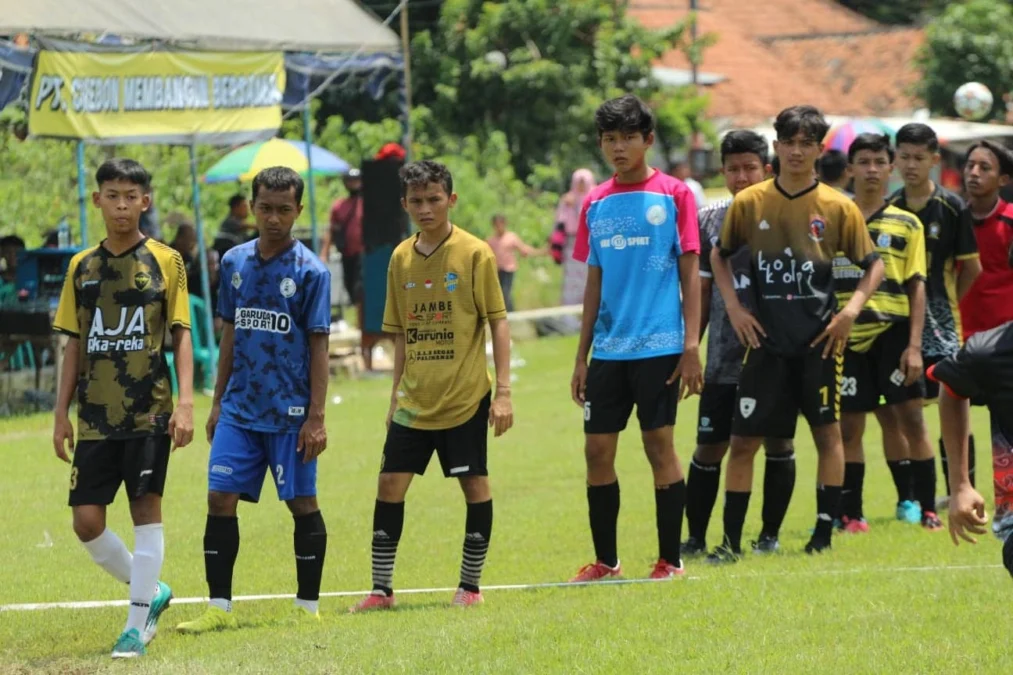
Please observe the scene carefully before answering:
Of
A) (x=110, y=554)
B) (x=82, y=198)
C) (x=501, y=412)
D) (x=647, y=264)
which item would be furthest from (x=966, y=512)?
(x=82, y=198)

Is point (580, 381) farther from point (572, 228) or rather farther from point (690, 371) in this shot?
point (572, 228)

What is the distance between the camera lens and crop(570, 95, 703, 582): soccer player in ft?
25.9

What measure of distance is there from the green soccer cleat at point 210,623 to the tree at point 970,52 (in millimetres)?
38989

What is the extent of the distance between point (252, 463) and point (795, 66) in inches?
1932

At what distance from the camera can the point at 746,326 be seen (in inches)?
327

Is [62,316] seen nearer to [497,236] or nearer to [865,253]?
[865,253]

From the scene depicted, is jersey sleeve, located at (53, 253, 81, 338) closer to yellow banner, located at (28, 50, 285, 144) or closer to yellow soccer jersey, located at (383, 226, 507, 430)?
yellow soccer jersey, located at (383, 226, 507, 430)

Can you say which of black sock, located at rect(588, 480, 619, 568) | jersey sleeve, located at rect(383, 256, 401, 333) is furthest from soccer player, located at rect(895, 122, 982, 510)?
jersey sleeve, located at rect(383, 256, 401, 333)

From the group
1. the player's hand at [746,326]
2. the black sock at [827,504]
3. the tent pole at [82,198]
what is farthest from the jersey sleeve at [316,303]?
the tent pole at [82,198]

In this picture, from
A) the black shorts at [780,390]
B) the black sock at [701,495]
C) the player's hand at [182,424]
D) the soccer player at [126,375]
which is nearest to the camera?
the player's hand at [182,424]

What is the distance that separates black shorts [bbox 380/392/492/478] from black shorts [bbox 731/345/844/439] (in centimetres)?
152

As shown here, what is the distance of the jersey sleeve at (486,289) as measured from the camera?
297 inches

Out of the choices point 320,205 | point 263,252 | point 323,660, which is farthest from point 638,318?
point 320,205

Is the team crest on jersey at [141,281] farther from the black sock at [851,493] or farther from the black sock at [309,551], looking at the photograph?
the black sock at [851,493]
